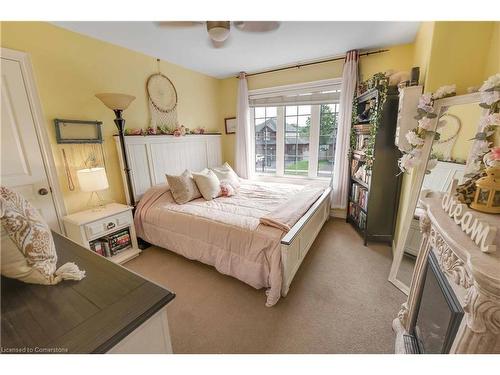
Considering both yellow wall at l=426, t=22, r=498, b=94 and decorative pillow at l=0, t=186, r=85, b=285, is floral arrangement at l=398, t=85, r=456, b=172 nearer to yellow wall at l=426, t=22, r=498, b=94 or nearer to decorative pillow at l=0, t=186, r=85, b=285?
yellow wall at l=426, t=22, r=498, b=94

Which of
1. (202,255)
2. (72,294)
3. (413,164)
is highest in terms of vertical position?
(413,164)

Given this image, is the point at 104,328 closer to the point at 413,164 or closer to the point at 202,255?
the point at 202,255

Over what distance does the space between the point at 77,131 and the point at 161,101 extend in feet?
3.88

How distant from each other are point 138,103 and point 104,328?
280 centimetres

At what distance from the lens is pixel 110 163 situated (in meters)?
2.52

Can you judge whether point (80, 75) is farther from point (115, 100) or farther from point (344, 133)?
point (344, 133)

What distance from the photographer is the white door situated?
1.76 metres

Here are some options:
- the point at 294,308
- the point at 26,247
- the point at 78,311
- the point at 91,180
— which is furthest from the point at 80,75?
A: the point at 294,308

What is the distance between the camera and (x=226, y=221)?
198 centimetres

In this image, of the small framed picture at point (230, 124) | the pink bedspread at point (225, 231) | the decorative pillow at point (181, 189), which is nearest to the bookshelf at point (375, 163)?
the pink bedspread at point (225, 231)

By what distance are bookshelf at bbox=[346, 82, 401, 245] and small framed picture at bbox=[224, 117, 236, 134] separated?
6.85 ft

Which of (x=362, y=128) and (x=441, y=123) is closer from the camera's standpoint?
(x=441, y=123)

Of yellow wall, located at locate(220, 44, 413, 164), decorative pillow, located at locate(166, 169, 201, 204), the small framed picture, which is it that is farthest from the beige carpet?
the small framed picture
